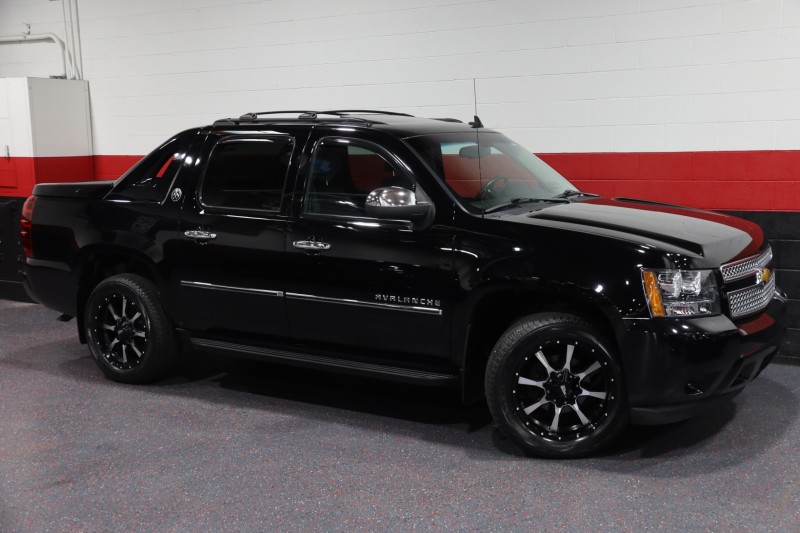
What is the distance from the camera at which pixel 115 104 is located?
33.0 ft

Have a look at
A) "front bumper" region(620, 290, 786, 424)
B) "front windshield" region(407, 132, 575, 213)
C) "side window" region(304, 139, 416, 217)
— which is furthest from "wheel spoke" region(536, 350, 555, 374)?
"side window" region(304, 139, 416, 217)

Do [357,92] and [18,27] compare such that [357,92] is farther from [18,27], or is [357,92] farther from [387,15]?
[18,27]

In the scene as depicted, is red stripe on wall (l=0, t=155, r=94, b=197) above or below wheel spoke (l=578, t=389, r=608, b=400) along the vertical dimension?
above

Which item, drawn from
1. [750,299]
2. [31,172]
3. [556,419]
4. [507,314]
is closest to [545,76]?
[507,314]

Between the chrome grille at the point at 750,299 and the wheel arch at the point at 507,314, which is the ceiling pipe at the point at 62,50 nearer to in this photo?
the wheel arch at the point at 507,314

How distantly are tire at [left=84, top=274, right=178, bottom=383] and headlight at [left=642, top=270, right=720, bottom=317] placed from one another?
3038mm

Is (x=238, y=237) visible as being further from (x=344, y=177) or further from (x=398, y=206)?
(x=398, y=206)

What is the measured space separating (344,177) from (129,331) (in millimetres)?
1869

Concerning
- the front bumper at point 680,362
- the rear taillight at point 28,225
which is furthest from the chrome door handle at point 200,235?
the front bumper at point 680,362

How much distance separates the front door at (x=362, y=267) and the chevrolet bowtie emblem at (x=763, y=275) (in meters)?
1.62

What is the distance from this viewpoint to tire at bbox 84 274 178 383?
5.46 meters

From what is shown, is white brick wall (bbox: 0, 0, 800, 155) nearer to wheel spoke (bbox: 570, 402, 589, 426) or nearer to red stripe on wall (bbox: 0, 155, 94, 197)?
red stripe on wall (bbox: 0, 155, 94, 197)

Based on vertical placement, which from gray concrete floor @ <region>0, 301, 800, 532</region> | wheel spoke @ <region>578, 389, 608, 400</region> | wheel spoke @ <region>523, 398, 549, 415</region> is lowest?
gray concrete floor @ <region>0, 301, 800, 532</region>

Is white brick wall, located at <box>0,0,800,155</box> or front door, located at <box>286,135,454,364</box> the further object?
white brick wall, located at <box>0,0,800,155</box>
